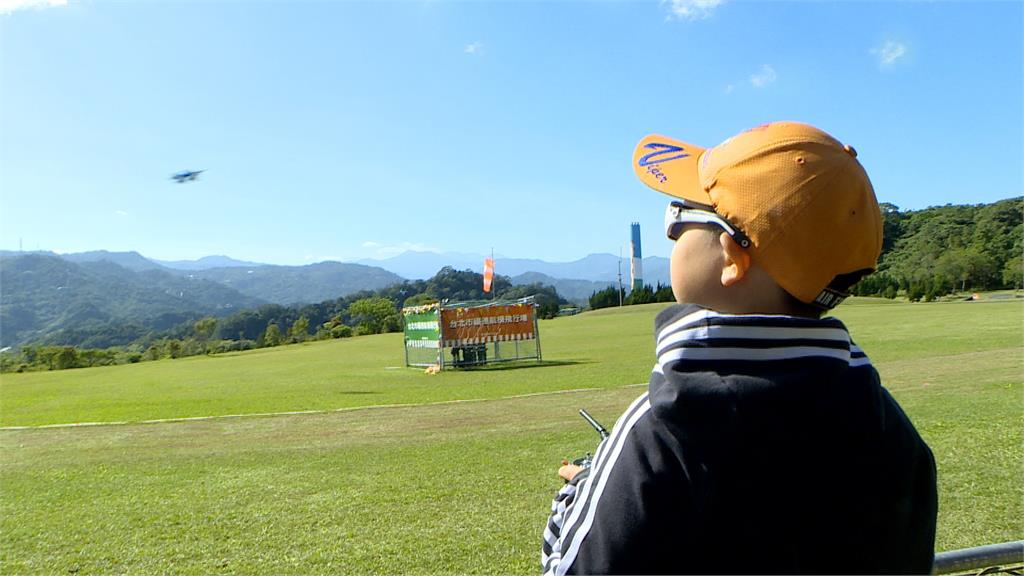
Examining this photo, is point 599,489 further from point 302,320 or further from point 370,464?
point 302,320

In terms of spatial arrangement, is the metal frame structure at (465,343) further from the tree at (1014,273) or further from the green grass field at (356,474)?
the tree at (1014,273)

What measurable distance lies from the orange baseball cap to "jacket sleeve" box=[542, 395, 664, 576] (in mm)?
322

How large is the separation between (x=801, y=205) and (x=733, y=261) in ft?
0.44

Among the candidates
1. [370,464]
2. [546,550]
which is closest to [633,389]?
[370,464]

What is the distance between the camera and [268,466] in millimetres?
7699

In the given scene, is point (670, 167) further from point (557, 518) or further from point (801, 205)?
point (557, 518)

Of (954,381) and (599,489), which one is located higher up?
(599,489)

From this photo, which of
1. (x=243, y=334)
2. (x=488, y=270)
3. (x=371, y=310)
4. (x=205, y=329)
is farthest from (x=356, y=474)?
(x=371, y=310)

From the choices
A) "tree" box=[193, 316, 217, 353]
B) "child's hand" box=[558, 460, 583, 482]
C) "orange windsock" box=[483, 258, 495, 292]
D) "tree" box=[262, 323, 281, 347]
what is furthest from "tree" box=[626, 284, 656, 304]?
"child's hand" box=[558, 460, 583, 482]

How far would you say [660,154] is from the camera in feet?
4.31

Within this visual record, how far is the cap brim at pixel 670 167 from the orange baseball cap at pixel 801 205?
43mm

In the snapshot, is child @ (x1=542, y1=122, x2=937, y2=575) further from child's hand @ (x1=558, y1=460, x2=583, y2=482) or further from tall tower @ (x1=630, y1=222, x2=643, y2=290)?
tall tower @ (x1=630, y1=222, x2=643, y2=290)

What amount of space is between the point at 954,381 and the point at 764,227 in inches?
497

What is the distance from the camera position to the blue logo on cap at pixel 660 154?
1298 millimetres
